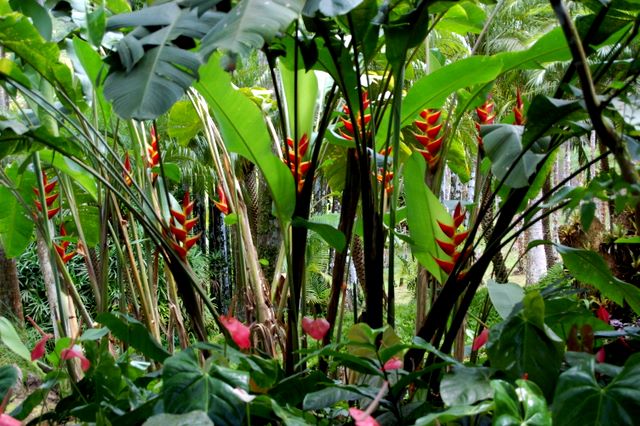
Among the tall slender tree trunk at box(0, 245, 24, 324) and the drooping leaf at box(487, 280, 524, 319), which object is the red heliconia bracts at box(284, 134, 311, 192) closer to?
the drooping leaf at box(487, 280, 524, 319)

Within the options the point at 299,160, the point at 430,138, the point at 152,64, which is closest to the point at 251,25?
the point at 152,64

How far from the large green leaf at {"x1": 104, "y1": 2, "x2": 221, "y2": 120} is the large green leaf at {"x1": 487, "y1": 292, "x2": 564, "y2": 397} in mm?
472

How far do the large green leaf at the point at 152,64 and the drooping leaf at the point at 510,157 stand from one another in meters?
0.46

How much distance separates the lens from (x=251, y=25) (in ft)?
2.44

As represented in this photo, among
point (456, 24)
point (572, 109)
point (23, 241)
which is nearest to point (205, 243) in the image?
point (23, 241)

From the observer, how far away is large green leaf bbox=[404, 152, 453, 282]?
1.18 meters

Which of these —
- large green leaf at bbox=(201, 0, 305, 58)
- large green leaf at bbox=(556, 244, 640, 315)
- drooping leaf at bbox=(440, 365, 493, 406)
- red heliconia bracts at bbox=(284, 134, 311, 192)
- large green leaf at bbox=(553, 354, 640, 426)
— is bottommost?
drooping leaf at bbox=(440, 365, 493, 406)

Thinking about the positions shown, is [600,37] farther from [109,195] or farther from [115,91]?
[109,195]

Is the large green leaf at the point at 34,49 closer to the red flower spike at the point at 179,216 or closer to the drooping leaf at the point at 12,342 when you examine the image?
the red flower spike at the point at 179,216

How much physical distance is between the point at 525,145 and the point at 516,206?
0.19 meters

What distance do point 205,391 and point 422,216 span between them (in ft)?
2.01

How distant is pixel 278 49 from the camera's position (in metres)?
1.17

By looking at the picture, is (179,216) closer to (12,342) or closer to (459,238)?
(12,342)

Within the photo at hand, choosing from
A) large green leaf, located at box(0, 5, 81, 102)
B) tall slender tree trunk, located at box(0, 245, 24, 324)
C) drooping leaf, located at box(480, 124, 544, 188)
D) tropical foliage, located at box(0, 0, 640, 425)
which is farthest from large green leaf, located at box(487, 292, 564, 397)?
tall slender tree trunk, located at box(0, 245, 24, 324)
